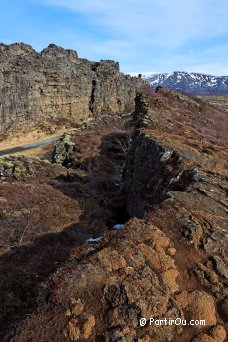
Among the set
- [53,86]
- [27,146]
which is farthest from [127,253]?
[53,86]

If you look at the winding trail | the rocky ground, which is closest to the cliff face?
the winding trail

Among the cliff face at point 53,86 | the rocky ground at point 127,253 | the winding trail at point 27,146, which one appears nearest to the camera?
the rocky ground at point 127,253

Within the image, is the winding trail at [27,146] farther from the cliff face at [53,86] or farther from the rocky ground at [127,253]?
the rocky ground at [127,253]

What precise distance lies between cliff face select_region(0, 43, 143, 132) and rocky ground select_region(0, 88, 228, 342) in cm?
2837

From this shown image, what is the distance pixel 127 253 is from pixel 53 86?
57.8 metres

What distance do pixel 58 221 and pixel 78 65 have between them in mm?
52763

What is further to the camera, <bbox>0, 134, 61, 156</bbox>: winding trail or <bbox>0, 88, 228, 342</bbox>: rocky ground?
<bbox>0, 134, 61, 156</bbox>: winding trail

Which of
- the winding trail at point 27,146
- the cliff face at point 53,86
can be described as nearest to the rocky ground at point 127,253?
the winding trail at point 27,146

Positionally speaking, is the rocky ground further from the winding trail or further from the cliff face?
the cliff face

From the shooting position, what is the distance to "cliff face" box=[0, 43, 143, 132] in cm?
5484

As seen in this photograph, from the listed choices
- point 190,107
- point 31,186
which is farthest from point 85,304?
point 190,107

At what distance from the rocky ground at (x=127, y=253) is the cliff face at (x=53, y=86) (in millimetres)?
28367

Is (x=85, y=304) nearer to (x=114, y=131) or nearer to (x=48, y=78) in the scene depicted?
(x=114, y=131)

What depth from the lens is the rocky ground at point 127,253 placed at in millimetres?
7605
